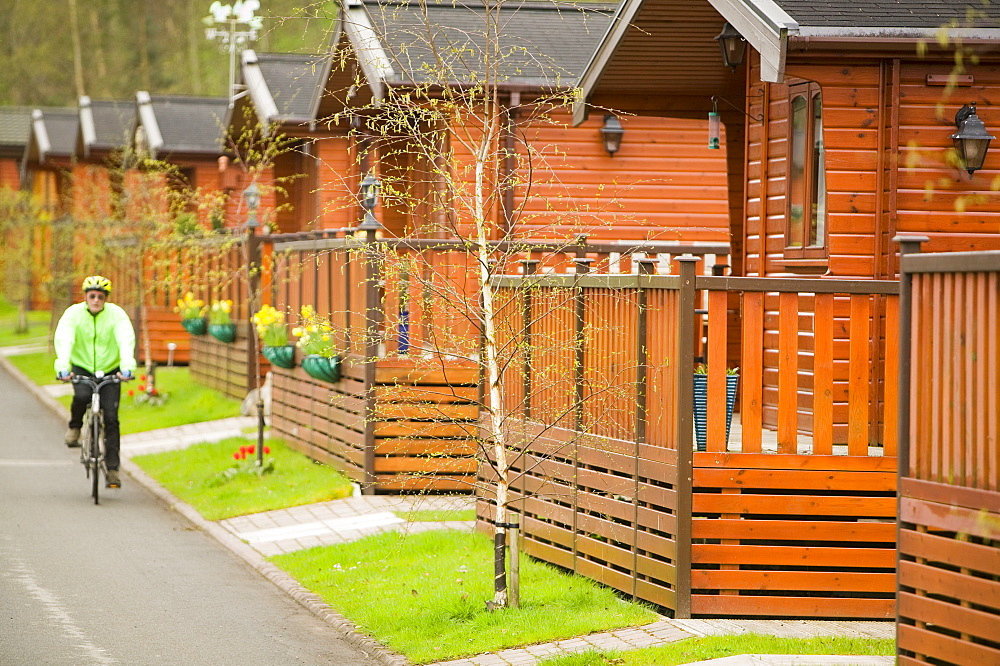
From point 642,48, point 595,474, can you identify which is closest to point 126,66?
point 642,48

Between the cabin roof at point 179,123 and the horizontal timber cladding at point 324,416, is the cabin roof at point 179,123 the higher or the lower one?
the higher one

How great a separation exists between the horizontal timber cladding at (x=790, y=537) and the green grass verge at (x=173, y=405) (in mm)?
12829

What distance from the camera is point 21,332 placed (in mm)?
38812

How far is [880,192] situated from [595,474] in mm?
3404

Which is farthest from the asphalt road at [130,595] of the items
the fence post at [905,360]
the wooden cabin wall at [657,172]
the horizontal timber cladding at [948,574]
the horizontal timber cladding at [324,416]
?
the wooden cabin wall at [657,172]

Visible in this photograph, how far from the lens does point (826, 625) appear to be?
802 cm

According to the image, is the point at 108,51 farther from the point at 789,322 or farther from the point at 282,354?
the point at 789,322

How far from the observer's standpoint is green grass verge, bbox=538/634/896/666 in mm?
7035

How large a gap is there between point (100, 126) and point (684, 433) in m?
33.8

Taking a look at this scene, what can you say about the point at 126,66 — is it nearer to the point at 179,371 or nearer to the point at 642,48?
the point at 179,371

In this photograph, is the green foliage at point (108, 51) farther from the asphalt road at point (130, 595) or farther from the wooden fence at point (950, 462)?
the wooden fence at point (950, 462)

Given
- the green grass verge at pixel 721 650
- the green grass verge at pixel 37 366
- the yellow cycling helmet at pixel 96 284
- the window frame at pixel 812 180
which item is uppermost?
the window frame at pixel 812 180

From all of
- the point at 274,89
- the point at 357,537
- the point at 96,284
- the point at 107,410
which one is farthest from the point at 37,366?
the point at 357,537

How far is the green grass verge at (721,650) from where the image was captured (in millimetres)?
7035
